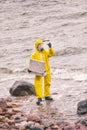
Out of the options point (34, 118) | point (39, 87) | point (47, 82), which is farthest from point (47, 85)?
point (34, 118)

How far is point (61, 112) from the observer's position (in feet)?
37.7

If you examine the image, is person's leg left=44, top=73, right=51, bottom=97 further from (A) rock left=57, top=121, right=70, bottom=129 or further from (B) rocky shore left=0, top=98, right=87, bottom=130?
(A) rock left=57, top=121, right=70, bottom=129

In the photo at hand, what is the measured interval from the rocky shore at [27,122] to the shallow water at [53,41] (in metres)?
0.79

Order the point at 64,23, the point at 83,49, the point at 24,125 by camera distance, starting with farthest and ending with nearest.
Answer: the point at 64,23
the point at 83,49
the point at 24,125

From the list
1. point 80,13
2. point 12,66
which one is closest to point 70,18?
point 80,13

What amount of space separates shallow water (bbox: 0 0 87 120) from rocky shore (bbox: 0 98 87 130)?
2.59ft

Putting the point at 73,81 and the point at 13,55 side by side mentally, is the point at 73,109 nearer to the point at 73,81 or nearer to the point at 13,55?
the point at 73,81

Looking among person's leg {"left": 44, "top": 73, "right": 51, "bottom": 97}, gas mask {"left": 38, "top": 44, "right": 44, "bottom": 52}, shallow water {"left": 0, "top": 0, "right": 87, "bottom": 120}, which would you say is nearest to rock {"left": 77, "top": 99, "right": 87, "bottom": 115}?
shallow water {"left": 0, "top": 0, "right": 87, "bottom": 120}

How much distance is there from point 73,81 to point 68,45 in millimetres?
9537

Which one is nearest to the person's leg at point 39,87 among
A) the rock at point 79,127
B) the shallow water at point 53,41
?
the shallow water at point 53,41

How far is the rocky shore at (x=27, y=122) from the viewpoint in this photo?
9.66 metres

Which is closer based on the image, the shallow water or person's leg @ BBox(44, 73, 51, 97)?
person's leg @ BBox(44, 73, 51, 97)

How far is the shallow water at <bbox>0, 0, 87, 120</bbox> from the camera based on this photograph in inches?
583

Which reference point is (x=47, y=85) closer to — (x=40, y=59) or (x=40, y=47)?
(x=40, y=59)
